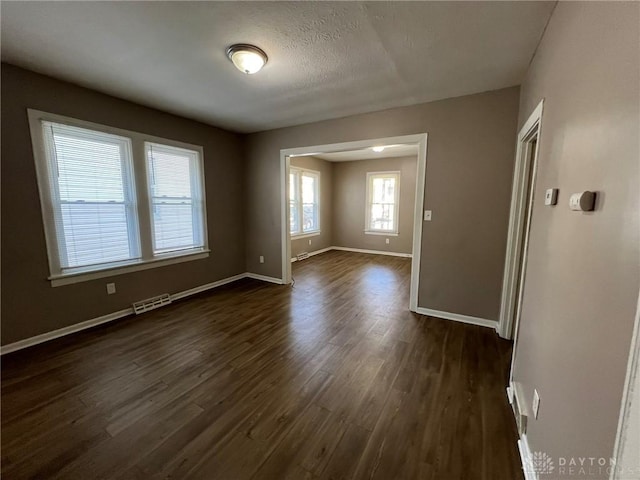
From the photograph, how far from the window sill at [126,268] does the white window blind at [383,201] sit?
447 centimetres

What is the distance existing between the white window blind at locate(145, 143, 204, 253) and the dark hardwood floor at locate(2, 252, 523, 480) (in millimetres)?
1217

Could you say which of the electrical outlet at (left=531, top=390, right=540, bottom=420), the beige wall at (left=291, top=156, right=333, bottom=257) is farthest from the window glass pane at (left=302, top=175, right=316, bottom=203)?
the electrical outlet at (left=531, top=390, right=540, bottom=420)

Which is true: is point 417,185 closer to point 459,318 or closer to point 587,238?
point 459,318

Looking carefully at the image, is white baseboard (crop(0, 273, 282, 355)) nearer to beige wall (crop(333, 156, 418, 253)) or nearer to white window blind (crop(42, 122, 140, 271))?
white window blind (crop(42, 122, 140, 271))

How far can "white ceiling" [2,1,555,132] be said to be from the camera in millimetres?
1643

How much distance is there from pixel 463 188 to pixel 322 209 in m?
4.56

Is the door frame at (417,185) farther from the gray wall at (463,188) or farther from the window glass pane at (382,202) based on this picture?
the window glass pane at (382,202)

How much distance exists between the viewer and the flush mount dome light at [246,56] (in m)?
1.99

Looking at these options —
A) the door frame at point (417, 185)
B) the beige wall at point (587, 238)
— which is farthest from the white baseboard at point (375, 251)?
the beige wall at point (587, 238)

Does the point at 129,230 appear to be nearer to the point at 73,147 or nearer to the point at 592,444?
the point at 73,147

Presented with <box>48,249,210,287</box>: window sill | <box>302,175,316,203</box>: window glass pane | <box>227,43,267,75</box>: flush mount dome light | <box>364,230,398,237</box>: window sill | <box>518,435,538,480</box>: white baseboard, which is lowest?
<box>518,435,538,480</box>: white baseboard

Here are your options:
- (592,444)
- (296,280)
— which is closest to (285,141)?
(296,280)

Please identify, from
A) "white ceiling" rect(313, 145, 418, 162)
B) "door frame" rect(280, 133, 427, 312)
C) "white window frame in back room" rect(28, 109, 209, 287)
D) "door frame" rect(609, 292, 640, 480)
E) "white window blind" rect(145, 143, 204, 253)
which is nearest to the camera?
"door frame" rect(609, 292, 640, 480)

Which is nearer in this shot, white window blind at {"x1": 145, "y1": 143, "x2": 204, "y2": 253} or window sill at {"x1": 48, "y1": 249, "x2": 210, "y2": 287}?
window sill at {"x1": 48, "y1": 249, "x2": 210, "y2": 287}
